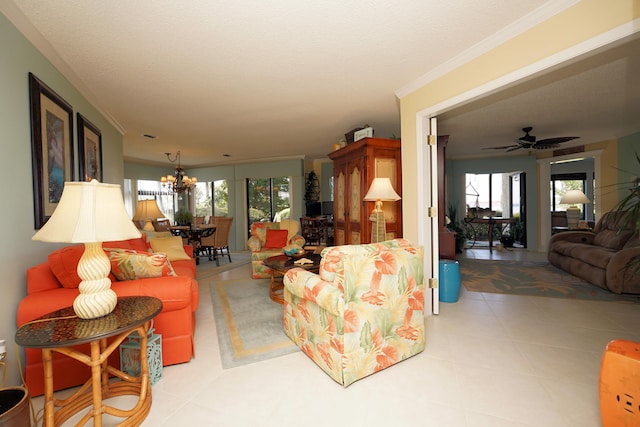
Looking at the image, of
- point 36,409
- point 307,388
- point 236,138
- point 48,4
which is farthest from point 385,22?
point 236,138

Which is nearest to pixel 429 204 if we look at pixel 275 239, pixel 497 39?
pixel 497 39

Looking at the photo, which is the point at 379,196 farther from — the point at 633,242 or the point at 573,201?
the point at 573,201

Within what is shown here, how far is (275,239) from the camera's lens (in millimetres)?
4770

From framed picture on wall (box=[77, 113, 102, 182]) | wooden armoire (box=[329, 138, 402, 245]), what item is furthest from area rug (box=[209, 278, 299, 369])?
framed picture on wall (box=[77, 113, 102, 182])

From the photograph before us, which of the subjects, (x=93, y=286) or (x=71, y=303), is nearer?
(x=93, y=286)

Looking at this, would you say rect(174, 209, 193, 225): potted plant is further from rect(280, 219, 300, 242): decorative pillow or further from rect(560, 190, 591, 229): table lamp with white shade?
rect(560, 190, 591, 229): table lamp with white shade

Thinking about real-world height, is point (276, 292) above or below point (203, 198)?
below

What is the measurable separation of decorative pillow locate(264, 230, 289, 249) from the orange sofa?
251cm

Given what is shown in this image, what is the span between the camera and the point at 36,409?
5.42ft

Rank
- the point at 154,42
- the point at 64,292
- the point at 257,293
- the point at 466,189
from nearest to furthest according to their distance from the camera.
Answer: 1. the point at 64,292
2. the point at 154,42
3. the point at 257,293
4. the point at 466,189

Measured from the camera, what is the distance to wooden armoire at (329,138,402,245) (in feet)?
12.4

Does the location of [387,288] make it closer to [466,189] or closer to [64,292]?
[64,292]

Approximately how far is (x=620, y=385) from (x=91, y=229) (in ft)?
8.60

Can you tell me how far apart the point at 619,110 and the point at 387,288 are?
4.70 m
